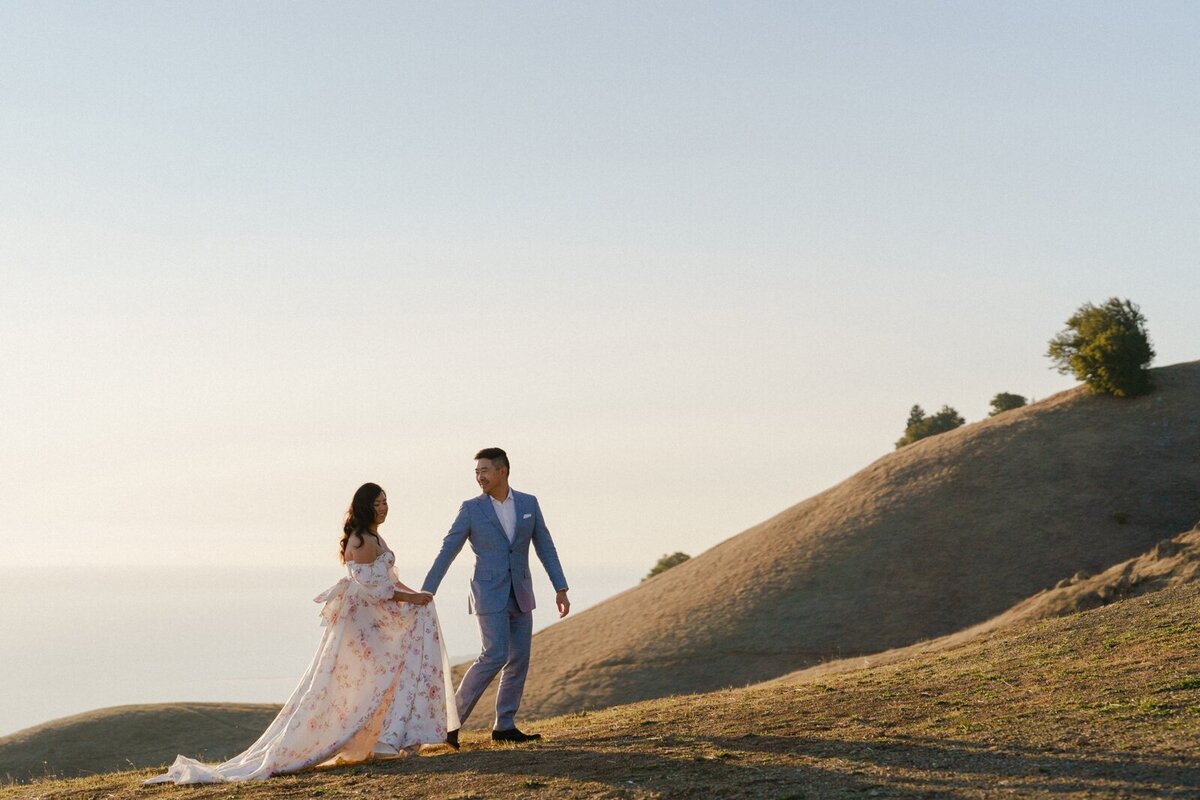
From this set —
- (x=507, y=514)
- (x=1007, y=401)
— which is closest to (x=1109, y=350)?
(x=1007, y=401)

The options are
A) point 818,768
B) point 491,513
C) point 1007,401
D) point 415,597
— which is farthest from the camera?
point 1007,401

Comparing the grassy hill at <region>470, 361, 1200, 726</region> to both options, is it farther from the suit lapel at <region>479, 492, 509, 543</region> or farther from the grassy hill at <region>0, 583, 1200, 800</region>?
the suit lapel at <region>479, 492, 509, 543</region>

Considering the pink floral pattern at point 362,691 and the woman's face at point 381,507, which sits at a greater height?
the woman's face at point 381,507

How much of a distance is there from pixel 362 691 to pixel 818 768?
4896 mm

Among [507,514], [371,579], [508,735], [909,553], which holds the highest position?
[909,553]

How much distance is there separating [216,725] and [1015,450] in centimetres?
2885

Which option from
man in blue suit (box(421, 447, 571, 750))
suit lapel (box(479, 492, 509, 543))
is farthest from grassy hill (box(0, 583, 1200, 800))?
suit lapel (box(479, 492, 509, 543))

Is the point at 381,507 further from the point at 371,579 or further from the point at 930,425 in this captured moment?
the point at 930,425

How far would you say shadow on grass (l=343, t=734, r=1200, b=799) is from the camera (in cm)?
908

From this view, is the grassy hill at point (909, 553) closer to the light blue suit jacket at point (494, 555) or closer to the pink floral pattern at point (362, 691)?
the light blue suit jacket at point (494, 555)

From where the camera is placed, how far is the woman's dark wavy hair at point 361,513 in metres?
12.7

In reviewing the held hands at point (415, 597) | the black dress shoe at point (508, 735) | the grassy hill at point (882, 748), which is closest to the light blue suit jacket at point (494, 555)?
the held hands at point (415, 597)

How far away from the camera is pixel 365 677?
12.6m

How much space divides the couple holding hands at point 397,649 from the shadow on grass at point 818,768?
0.60 meters
